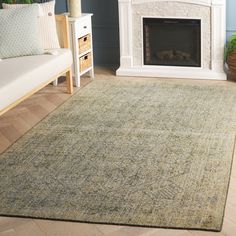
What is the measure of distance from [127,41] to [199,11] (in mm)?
763

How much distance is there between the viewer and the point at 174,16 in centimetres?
561

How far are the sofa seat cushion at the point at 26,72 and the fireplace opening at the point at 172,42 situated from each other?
0.98 metres

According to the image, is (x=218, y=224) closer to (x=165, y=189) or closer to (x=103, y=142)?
(x=165, y=189)

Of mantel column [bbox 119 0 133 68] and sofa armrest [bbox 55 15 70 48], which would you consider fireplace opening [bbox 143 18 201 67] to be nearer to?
mantel column [bbox 119 0 133 68]

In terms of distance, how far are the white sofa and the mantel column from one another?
759mm

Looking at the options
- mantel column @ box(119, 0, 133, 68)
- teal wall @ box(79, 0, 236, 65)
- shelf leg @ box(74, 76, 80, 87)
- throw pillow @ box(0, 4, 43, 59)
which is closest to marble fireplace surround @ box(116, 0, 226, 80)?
mantel column @ box(119, 0, 133, 68)

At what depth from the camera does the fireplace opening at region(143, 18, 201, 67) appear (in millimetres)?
5656

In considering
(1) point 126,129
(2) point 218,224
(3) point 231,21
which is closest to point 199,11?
(3) point 231,21

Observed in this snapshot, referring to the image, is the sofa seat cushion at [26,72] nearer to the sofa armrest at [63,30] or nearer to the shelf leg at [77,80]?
the sofa armrest at [63,30]

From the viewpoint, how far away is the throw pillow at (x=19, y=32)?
476 centimetres

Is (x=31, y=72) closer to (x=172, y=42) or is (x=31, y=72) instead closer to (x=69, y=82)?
(x=69, y=82)

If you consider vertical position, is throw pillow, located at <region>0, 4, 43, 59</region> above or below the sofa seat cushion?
above

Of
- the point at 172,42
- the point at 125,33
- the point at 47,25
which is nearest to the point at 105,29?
the point at 125,33

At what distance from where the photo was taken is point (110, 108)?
4832 mm
